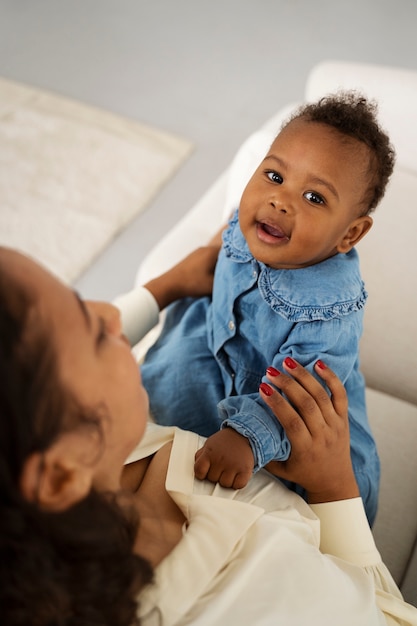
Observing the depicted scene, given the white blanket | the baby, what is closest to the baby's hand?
the baby

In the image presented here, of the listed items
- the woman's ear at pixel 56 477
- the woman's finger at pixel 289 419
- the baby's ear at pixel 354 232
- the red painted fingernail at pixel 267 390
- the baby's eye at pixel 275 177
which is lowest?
the woman's finger at pixel 289 419

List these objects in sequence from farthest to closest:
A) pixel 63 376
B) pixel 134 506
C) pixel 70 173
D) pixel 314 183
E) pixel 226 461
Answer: pixel 70 173
pixel 314 183
pixel 226 461
pixel 134 506
pixel 63 376

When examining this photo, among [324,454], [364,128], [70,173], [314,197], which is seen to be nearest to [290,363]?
[324,454]

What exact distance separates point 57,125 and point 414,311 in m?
1.76

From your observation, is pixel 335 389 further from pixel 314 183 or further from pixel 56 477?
pixel 56 477

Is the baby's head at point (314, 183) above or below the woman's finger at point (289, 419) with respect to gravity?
above

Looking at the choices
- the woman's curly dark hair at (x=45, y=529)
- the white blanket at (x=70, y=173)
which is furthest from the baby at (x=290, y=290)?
the white blanket at (x=70, y=173)

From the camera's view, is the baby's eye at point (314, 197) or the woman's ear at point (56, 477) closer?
the woman's ear at point (56, 477)

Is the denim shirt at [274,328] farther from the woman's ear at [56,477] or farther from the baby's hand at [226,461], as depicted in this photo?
the woman's ear at [56,477]

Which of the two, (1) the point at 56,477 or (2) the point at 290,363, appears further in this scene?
(2) the point at 290,363

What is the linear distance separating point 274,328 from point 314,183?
23 centimetres

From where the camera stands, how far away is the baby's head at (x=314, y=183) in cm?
100

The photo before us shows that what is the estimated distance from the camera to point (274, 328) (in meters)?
1.07

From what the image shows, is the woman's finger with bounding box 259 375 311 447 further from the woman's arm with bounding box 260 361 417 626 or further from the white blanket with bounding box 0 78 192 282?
the white blanket with bounding box 0 78 192 282
